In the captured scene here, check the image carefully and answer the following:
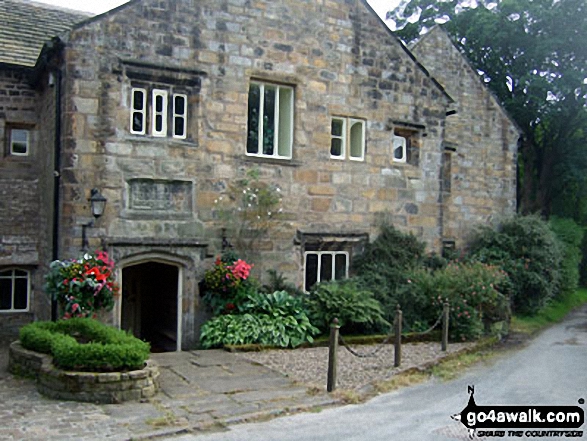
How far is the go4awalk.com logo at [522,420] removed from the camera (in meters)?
8.21

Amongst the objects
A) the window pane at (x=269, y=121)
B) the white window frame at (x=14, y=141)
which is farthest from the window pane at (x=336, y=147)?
the white window frame at (x=14, y=141)

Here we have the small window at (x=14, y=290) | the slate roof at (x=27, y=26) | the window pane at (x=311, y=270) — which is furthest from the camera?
the window pane at (x=311, y=270)

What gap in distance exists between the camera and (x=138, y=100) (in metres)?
13.5

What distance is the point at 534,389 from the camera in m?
10.4

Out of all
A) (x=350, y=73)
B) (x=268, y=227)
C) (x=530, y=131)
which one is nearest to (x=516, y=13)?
(x=530, y=131)

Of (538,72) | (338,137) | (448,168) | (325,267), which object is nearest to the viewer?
(325,267)

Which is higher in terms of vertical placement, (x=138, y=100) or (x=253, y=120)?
(x=138, y=100)

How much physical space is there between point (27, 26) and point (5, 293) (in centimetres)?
694

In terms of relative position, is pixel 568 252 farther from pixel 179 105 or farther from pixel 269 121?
pixel 179 105

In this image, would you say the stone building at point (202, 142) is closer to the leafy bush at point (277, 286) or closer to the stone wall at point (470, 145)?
the leafy bush at point (277, 286)

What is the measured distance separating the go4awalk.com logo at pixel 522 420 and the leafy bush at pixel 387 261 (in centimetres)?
628

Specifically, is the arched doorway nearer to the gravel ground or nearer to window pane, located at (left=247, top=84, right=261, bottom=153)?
window pane, located at (left=247, top=84, right=261, bottom=153)

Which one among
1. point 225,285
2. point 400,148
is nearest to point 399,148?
point 400,148

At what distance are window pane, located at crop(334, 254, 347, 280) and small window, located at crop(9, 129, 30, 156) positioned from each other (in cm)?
813
